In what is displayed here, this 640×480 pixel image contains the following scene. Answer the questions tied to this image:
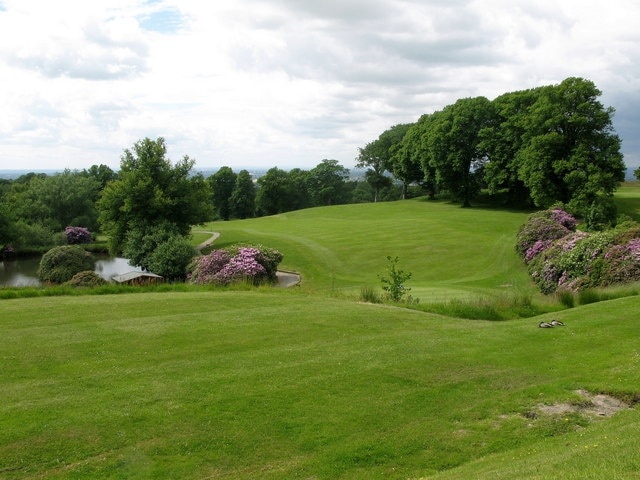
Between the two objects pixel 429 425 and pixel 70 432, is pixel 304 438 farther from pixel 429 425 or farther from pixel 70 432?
pixel 70 432

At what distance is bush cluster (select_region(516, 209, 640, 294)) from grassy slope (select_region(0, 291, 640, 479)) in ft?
40.4

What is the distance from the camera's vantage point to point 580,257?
3172cm

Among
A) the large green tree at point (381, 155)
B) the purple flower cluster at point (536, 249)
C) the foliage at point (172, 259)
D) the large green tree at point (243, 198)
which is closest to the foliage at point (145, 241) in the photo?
the foliage at point (172, 259)

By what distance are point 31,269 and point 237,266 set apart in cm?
2910

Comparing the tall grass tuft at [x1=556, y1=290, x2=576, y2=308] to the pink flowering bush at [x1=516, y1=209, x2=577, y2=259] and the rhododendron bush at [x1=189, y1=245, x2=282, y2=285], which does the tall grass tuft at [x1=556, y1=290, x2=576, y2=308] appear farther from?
the rhododendron bush at [x1=189, y1=245, x2=282, y2=285]

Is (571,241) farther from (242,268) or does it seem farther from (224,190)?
(224,190)

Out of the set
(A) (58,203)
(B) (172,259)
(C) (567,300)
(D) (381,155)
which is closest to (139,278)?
(B) (172,259)

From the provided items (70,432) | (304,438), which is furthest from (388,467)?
(70,432)

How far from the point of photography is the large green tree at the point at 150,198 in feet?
176

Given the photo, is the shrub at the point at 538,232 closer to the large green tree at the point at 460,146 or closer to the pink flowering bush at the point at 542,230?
the pink flowering bush at the point at 542,230

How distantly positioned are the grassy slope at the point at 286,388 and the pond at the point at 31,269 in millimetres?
36635

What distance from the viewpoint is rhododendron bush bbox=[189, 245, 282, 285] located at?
1463 inches

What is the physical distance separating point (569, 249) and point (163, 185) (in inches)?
1520

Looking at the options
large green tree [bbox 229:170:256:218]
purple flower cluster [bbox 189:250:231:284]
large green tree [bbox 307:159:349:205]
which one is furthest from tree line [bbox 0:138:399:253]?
large green tree [bbox 307:159:349:205]
